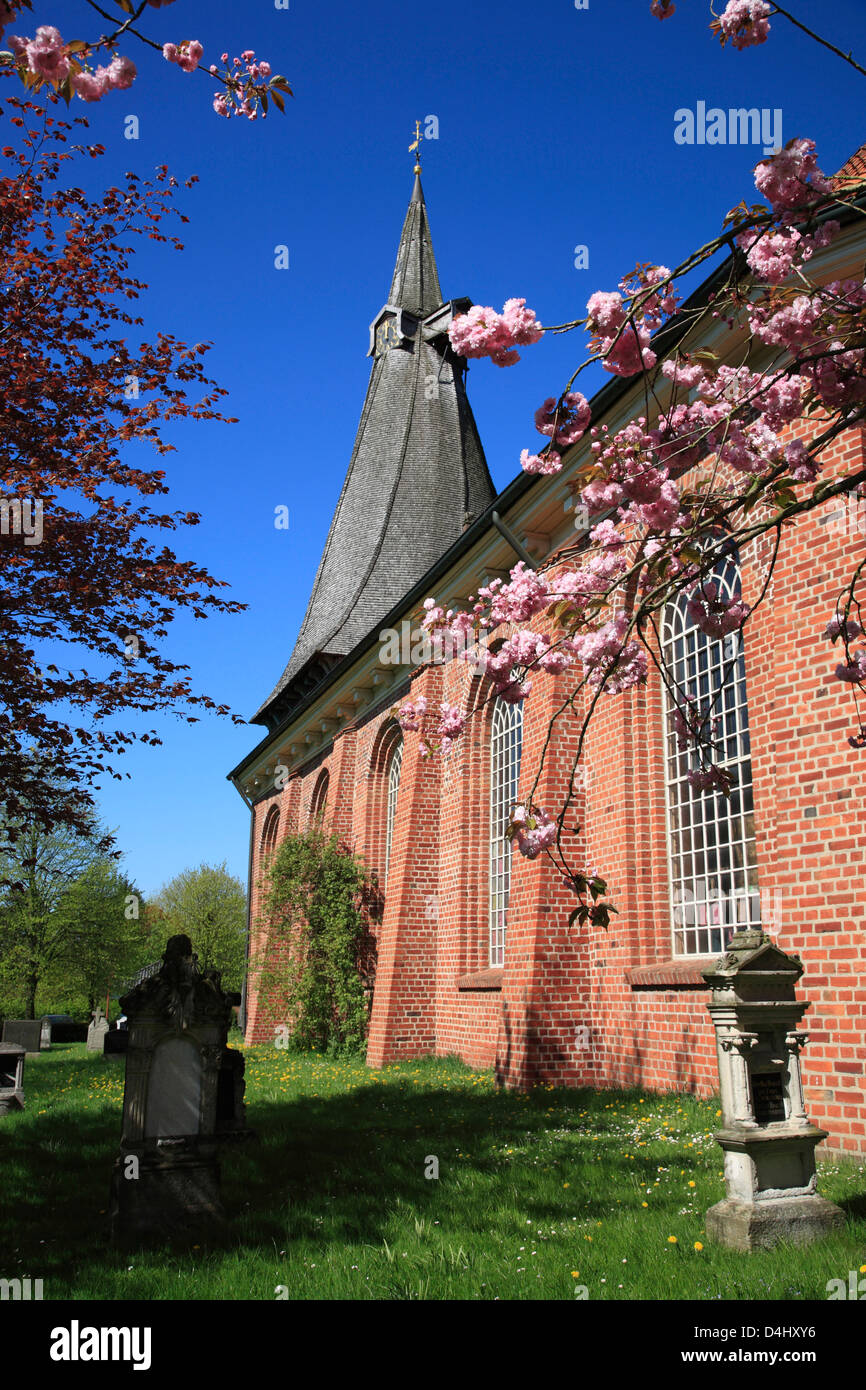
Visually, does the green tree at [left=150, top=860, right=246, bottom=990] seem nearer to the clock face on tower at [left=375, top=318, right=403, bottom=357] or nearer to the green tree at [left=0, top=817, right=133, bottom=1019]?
the green tree at [left=0, top=817, right=133, bottom=1019]

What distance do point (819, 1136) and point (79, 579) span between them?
6.74 metres

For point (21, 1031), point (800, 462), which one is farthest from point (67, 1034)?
point (800, 462)

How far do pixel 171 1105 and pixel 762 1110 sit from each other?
12.1 feet

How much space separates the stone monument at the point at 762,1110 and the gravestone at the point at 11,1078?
34.1 feet

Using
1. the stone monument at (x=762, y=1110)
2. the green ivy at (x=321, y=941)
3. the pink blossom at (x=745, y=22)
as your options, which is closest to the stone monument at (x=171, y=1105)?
the stone monument at (x=762, y=1110)

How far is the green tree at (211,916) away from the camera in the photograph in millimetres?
41500

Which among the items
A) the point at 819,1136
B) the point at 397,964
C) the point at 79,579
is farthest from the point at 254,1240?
the point at 397,964

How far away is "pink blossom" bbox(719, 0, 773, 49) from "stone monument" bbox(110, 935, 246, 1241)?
5.81m

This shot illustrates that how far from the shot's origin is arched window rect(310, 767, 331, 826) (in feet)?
76.3

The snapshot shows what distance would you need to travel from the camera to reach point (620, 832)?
1034cm

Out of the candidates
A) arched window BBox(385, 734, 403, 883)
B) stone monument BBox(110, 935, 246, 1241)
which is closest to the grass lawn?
stone monument BBox(110, 935, 246, 1241)

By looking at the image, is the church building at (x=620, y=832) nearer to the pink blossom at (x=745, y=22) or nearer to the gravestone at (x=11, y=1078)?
the pink blossom at (x=745, y=22)

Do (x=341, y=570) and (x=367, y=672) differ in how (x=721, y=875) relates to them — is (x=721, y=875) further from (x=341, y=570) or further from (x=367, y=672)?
(x=341, y=570)

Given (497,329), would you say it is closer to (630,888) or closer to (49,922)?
(630,888)
